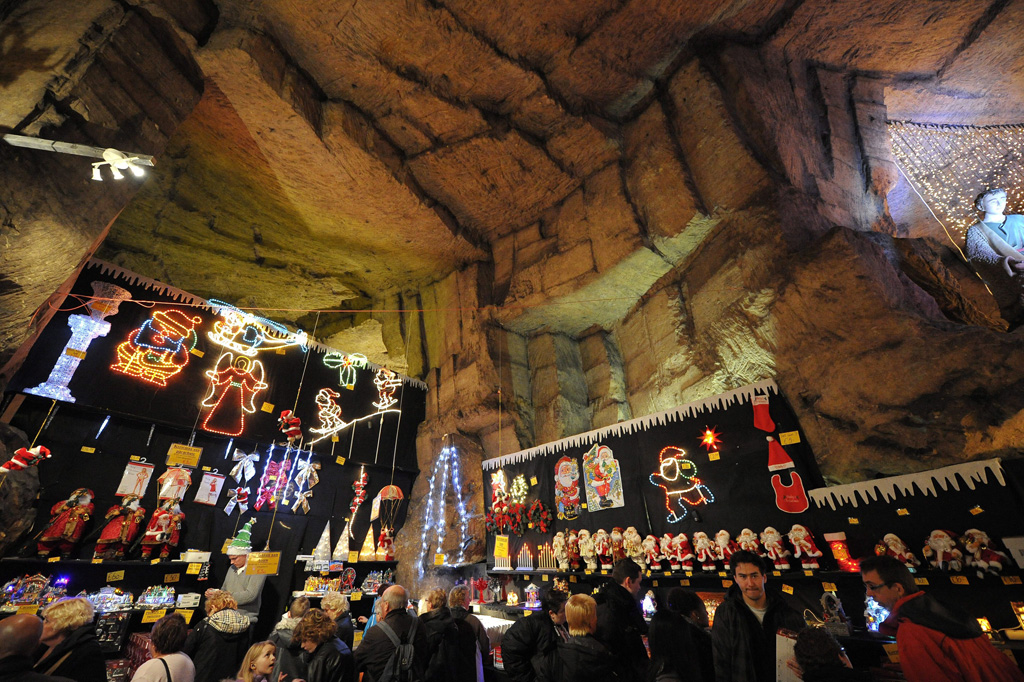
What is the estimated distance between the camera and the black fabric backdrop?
4602mm

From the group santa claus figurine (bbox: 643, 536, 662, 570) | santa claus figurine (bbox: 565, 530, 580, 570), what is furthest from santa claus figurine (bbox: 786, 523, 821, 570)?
santa claus figurine (bbox: 565, 530, 580, 570)

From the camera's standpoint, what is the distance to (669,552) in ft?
16.5

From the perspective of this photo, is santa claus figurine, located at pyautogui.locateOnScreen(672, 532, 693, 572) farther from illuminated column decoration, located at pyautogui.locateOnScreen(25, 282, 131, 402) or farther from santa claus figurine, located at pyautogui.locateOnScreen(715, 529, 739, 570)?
illuminated column decoration, located at pyautogui.locateOnScreen(25, 282, 131, 402)

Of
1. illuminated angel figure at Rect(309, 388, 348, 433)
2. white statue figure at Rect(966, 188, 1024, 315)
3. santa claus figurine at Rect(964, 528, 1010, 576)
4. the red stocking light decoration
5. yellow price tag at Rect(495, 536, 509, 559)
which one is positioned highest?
white statue figure at Rect(966, 188, 1024, 315)

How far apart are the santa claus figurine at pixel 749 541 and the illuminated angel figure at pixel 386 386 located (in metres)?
6.13

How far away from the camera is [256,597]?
5645 millimetres

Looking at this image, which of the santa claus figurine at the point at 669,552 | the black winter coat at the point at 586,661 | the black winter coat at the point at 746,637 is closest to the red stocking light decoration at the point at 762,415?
the santa claus figurine at the point at 669,552

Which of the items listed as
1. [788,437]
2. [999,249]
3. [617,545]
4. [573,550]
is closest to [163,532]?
[573,550]

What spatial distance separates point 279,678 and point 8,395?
4.72m

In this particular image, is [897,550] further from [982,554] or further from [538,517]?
[538,517]

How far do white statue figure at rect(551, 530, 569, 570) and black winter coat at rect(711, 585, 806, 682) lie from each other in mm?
3529

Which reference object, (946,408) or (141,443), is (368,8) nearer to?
(141,443)

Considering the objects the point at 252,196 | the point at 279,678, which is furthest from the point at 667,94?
the point at 279,678

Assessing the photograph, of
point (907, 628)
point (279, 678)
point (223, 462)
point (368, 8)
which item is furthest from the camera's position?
point (223, 462)
